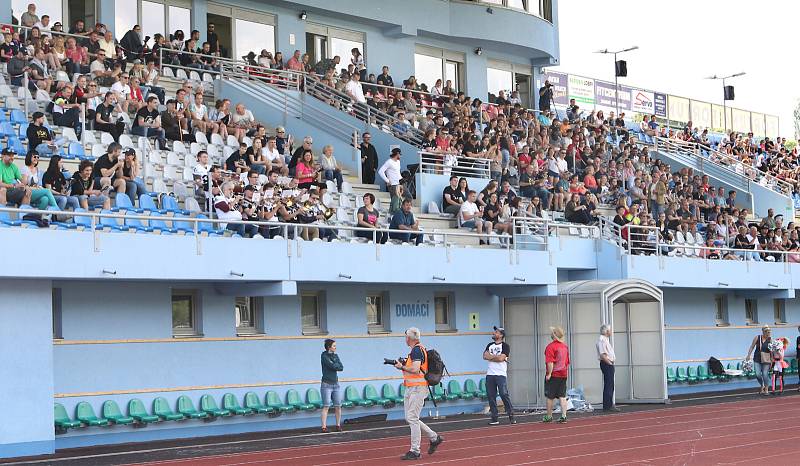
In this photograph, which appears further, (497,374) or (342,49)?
(342,49)

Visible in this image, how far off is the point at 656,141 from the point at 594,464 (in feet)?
101

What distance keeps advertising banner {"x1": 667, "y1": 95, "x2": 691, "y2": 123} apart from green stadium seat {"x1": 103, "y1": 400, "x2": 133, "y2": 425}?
56041mm

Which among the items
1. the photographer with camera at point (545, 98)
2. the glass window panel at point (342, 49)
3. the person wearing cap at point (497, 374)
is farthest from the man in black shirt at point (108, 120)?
the photographer with camera at point (545, 98)

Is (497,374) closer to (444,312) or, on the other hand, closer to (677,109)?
(444,312)

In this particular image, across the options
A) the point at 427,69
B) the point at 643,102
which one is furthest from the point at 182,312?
the point at 643,102

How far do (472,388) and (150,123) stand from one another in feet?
29.9

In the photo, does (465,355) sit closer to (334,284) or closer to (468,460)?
(334,284)

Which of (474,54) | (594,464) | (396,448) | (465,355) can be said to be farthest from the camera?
(474,54)

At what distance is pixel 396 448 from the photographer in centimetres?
1970

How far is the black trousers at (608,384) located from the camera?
26859 mm

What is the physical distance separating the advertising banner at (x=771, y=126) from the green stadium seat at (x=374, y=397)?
5803 centimetres

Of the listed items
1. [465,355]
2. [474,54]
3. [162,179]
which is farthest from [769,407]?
[474,54]

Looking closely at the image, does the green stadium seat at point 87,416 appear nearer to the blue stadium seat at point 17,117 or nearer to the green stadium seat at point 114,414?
the green stadium seat at point 114,414

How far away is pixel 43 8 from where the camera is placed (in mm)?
31250
